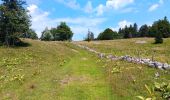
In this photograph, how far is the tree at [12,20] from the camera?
71.2 meters

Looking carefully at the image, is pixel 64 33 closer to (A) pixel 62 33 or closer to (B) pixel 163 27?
(A) pixel 62 33

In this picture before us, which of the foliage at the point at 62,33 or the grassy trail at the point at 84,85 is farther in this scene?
the foliage at the point at 62,33

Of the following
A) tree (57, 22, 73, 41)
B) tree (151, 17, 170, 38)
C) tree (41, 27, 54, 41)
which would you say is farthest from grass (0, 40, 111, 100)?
tree (41, 27, 54, 41)

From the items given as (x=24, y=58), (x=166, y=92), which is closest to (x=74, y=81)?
(x=166, y=92)

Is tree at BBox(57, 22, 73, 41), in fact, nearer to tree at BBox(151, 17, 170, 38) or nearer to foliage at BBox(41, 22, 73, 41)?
foliage at BBox(41, 22, 73, 41)

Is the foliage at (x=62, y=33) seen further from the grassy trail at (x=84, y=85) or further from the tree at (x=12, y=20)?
the grassy trail at (x=84, y=85)

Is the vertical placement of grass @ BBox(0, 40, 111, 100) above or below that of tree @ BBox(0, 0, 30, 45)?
below

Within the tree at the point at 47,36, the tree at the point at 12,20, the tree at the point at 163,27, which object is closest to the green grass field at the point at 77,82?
the tree at the point at 12,20

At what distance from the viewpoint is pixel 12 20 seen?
7131 centimetres

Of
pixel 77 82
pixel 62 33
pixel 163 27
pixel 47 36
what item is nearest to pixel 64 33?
pixel 62 33

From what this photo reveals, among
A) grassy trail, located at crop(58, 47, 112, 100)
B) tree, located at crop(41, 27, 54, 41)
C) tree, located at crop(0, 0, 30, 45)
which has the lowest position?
grassy trail, located at crop(58, 47, 112, 100)

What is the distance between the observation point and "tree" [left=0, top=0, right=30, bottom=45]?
71.2 metres

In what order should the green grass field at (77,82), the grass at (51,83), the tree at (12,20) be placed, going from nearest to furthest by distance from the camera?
the green grass field at (77,82) < the grass at (51,83) < the tree at (12,20)

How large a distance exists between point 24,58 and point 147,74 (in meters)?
27.2
